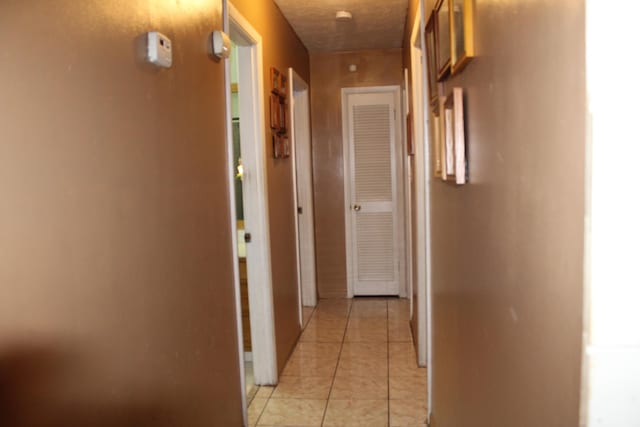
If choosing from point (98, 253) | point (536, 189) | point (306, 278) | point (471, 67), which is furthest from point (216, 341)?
point (306, 278)

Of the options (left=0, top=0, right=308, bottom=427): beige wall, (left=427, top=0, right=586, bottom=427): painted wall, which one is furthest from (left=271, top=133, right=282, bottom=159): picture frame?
(left=427, top=0, right=586, bottom=427): painted wall

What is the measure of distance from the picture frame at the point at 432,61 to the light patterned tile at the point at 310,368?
191 cm

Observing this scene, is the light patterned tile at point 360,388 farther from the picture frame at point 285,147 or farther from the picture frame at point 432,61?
the picture frame at point 432,61

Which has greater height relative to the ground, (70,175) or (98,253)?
(70,175)

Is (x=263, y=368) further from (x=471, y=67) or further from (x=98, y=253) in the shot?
(x=471, y=67)

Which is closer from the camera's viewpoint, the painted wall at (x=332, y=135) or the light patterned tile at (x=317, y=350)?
the light patterned tile at (x=317, y=350)

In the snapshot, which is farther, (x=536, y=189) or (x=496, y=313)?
(x=496, y=313)

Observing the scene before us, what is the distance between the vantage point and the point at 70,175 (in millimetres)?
1146

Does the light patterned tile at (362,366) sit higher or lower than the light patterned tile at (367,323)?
lower

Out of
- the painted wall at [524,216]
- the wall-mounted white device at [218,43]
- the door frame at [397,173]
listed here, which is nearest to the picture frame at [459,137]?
the painted wall at [524,216]

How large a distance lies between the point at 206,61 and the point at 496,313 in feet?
4.89

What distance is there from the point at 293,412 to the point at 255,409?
0.71 feet

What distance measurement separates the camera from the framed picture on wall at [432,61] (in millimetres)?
1950

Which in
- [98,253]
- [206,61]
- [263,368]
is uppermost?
[206,61]
